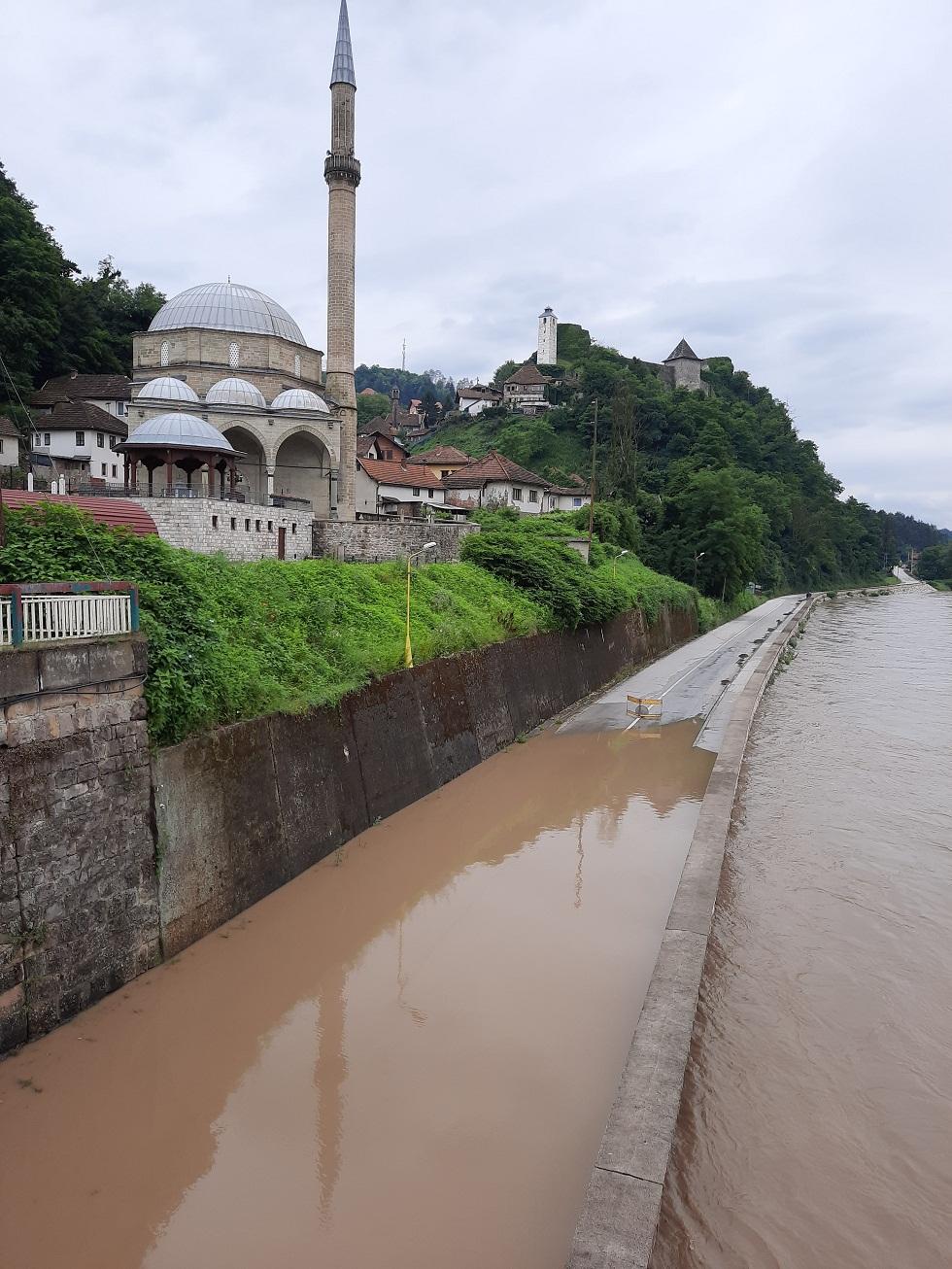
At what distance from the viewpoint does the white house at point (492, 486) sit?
43312 mm

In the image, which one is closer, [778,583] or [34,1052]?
[34,1052]

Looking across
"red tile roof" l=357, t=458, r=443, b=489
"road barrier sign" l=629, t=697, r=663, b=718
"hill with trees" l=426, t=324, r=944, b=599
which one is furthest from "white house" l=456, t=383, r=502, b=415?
"road barrier sign" l=629, t=697, r=663, b=718

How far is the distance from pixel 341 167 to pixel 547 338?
67457mm

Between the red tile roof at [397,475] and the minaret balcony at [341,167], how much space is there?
41.0 feet

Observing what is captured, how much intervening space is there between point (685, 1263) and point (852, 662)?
32.7 metres

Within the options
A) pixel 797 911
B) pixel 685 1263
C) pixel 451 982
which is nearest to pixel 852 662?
pixel 797 911

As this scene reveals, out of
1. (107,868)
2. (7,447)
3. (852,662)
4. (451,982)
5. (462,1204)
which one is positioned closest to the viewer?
(462,1204)

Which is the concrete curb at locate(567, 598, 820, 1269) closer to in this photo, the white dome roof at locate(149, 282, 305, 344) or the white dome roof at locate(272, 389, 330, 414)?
the white dome roof at locate(272, 389, 330, 414)

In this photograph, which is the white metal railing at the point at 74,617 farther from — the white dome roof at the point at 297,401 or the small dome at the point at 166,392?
the white dome roof at the point at 297,401

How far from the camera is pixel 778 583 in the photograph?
7750 cm

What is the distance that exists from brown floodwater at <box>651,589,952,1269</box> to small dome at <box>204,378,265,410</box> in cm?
2116

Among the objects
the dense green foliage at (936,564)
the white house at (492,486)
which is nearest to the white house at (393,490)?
the white house at (492,486)

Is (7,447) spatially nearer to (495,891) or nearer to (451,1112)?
(495,891)

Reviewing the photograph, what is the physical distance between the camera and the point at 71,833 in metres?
7.14
